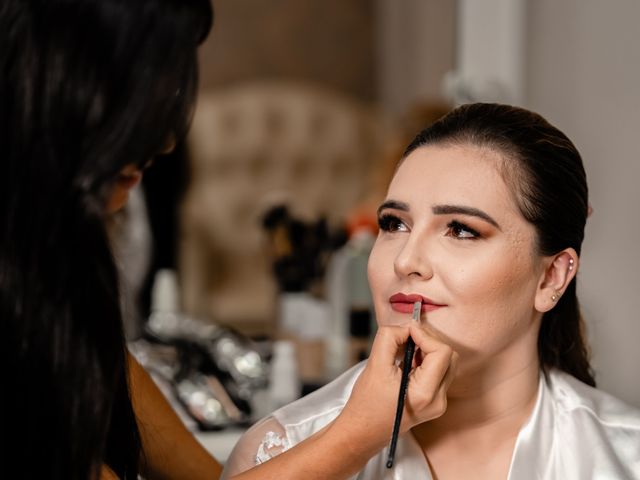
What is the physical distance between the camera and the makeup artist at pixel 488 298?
1099 millimetres

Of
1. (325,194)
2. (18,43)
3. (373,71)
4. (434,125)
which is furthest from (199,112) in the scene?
(18,43)

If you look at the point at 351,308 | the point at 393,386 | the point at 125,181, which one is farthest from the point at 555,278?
the point at 351,308

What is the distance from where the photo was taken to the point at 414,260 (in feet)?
3.59

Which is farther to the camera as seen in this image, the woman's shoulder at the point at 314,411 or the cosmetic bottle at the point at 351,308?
the cosmetic bottle at the point at 351,308

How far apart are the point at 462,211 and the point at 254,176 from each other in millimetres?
3034

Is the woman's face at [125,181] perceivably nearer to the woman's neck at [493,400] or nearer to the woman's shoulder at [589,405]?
the woman's neck at [493,400]

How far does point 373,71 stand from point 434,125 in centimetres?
336

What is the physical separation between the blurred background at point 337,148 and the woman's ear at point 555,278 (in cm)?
79

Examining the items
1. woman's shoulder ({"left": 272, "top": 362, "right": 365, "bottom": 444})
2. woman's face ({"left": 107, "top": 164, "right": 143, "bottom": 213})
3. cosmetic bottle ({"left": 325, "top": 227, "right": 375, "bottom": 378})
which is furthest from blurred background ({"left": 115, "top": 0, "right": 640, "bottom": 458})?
woman's face ({"left": 107, "top": 164, "right": 143, "bottom": 213})

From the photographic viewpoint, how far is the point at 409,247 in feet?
3.61

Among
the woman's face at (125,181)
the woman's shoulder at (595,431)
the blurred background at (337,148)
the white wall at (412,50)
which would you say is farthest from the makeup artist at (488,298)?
the white wall at (412,50)

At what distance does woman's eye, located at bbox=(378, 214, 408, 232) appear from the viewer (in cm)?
115

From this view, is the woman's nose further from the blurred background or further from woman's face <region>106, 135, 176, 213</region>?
the blurred background

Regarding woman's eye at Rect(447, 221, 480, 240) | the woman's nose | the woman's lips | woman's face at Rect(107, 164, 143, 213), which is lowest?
the woman's lips
